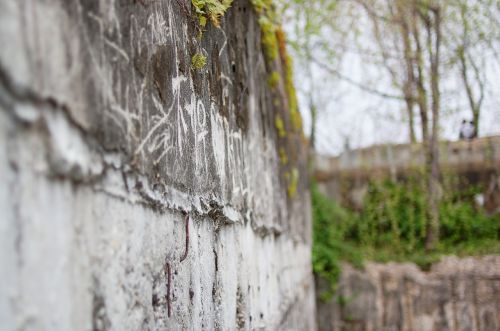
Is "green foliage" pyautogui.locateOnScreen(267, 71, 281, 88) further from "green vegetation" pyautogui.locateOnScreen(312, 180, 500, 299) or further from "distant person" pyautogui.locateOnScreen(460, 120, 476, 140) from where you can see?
"distant person" pyautogui.locateOnScreen(460, 120, 476, 140)

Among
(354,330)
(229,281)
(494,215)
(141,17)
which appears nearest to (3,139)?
(141,17)

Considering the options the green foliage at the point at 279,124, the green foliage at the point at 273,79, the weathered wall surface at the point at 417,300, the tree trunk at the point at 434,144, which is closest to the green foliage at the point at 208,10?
the green foliage at the point at 273,79

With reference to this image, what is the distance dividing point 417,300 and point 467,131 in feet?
17.2

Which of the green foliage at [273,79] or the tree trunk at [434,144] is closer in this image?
the green foliage at [273,79]

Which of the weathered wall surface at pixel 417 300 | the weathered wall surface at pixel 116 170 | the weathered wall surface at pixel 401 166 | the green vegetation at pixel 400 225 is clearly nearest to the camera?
the weathered wall surface at pixel 116 170

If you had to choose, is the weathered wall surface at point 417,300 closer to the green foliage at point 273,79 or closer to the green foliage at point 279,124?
the green foliage at point 279,124

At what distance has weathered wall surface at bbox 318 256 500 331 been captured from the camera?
876cm

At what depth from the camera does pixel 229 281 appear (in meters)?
2.08

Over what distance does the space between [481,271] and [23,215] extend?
9.18 meters

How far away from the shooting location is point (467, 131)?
1285 cm

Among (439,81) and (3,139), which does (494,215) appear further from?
(3,139)

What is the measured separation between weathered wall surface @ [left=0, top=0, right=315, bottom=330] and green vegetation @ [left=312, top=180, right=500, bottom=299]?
8295 millimetres

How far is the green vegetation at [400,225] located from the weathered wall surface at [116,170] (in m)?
8.29

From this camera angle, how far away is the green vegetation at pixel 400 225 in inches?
419
